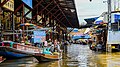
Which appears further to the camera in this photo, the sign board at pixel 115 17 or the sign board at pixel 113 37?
the sign board at pixel 115 17

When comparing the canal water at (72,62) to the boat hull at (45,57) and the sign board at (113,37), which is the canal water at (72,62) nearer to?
the boat hull at (45,57)

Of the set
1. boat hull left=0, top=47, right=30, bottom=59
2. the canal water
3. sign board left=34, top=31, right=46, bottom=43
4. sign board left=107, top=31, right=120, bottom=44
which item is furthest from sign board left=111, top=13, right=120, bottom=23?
boat hull left=0, top=47, right=30, bottom=59

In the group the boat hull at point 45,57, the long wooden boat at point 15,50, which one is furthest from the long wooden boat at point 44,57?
the long wooden boat at point 15,50

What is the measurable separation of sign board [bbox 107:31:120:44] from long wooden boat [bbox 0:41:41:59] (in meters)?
13.3

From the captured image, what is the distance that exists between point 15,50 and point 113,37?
1653cm

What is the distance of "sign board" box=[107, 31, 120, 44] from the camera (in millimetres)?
42500

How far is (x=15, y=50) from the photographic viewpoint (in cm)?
2952

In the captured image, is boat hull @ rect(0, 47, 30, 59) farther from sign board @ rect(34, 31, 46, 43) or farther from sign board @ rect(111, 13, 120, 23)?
sign board @ rect(111, 13, 120, 23)

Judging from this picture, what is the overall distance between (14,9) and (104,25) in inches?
475

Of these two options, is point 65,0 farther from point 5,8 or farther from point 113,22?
point 5,8

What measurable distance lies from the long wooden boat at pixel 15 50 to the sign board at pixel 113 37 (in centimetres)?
1332

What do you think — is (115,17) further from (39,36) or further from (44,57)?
(44,57)

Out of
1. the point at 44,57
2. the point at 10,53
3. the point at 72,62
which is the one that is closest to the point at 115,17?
the point at 72,62

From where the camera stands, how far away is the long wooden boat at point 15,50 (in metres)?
28.9
